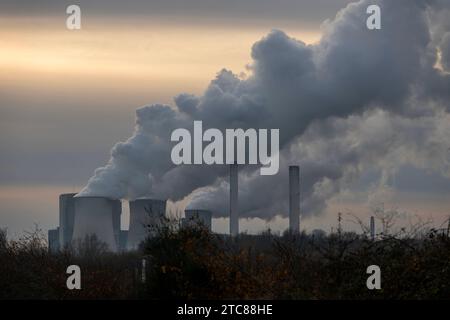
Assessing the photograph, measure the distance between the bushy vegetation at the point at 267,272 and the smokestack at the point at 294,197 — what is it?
44.3 meters

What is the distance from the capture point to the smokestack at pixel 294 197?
2522 inches

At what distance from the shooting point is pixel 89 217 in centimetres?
6906

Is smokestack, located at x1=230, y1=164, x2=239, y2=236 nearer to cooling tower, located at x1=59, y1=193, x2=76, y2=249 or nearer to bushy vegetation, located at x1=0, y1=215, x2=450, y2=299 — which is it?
cooling tower, located at x1=59, y1=193, x2=76, y2=249

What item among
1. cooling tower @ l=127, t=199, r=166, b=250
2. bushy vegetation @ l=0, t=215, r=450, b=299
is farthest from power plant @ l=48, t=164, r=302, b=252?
Result: bushy vegetation @ l=0, t=215, r=450, b=299

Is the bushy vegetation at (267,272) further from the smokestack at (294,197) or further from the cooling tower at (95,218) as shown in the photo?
the cooling tower at (95,218)

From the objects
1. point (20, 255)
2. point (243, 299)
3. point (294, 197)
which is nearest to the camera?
point (243, 299)

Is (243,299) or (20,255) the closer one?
(243,299)

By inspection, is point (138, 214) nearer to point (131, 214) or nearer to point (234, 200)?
point (131, 214)

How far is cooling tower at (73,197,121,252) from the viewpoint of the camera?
2618 inches

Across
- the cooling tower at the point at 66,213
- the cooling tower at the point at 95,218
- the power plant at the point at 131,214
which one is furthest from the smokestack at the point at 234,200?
the cooling tower at the point at 66,213

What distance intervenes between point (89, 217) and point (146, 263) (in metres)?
51.0

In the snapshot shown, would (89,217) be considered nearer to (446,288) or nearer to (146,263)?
(146,263)
